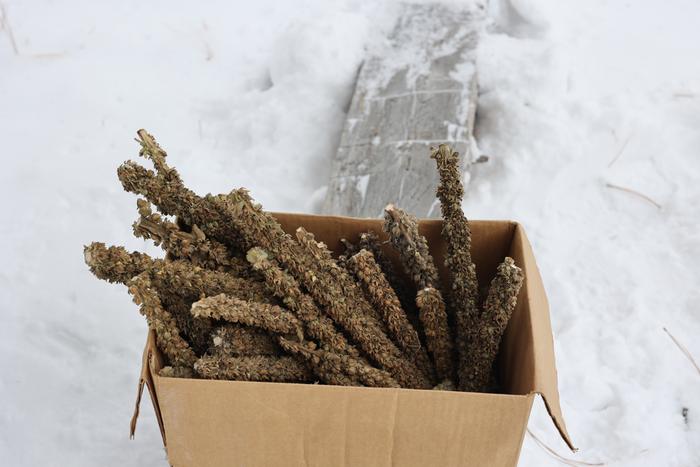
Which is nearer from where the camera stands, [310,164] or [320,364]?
[320,364]

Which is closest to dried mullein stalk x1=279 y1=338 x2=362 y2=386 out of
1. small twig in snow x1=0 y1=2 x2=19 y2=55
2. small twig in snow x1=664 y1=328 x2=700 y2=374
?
small twig in snow x1=664 y1=328 x2=700 y2=374

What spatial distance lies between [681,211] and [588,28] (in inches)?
36.6

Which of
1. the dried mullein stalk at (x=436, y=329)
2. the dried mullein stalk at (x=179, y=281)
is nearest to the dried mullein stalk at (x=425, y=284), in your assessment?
the dried mullein stalk at (x=436, y=329)

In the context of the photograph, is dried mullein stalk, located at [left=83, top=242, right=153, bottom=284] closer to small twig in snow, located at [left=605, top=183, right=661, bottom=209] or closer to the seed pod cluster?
the seed pod cluster

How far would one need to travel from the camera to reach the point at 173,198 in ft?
3.37

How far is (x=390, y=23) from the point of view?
2531mm

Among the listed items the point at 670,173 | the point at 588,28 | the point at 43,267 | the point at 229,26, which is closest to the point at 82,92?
the point at 229,26

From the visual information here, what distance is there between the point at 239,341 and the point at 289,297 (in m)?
0.10

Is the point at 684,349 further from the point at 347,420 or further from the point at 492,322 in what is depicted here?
the point at 347,420

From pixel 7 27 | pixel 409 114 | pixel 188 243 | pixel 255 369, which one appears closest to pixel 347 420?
pixel 255 369

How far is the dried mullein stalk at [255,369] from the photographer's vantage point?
0.91 meters

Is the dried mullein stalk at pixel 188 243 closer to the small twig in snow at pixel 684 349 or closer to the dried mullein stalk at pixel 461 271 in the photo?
the dried mullein stalk at pixel 461 271

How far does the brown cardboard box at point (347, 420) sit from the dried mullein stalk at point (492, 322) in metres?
0.04

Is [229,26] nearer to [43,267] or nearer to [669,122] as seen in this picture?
[43,267]
